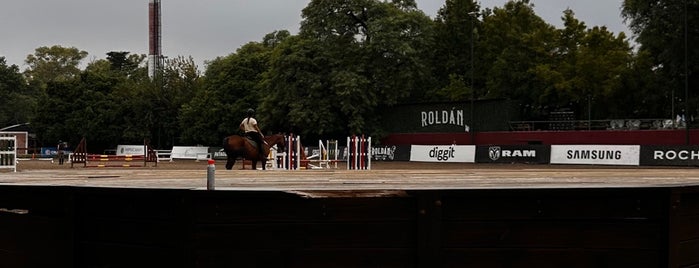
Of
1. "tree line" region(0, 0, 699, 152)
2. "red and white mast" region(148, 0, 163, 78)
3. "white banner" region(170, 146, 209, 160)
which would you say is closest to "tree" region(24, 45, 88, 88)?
"red and white mast" region(148, 0, 163, 78)

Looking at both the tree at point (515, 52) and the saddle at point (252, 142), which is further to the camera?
the tree at point (515, 52)

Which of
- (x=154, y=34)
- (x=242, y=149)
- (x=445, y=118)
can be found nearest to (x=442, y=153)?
(x=445, y=118)

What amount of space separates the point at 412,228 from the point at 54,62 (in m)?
176

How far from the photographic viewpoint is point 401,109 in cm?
6234

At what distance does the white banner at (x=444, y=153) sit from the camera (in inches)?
1901

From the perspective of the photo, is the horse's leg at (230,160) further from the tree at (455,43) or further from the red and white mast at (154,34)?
the red and white mast at (154,34)

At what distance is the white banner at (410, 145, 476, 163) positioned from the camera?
1901 inches

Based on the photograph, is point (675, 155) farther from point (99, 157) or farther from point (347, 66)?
point (347, 66)

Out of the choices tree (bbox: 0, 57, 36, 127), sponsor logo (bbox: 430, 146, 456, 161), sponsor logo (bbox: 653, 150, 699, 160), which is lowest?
sponsor logo (bbox: 430, 146, 456, 161)

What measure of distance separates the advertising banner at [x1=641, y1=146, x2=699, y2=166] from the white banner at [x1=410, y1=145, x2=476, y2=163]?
11.2 metres

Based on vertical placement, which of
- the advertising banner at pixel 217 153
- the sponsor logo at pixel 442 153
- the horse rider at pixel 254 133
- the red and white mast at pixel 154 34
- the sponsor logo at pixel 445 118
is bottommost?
the advertising banner at pixel 217 153

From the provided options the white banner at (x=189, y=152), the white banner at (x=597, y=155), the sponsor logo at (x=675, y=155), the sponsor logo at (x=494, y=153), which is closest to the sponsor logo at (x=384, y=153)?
the sponsor logo at (x=494, y=153)

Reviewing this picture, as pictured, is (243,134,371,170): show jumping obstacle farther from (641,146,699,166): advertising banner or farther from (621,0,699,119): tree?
(621,0,699,119): tree

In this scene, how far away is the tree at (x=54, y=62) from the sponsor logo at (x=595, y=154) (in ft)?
470
